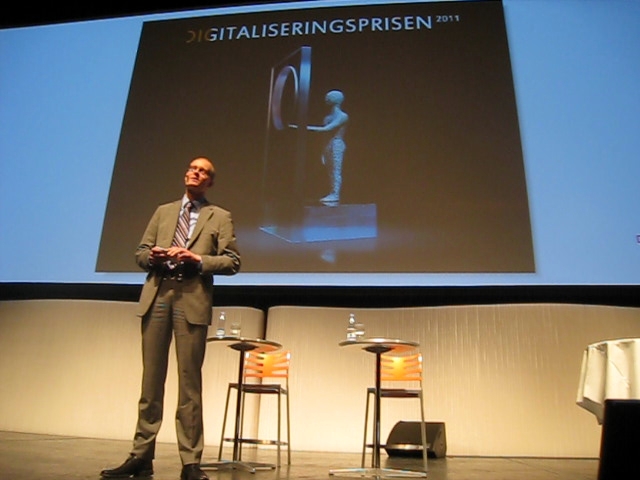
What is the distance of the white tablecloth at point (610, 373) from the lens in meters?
2.70

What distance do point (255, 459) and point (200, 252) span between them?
176cm

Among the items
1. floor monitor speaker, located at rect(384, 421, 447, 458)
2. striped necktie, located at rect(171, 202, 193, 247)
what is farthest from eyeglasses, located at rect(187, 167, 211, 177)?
floor monitor speaker, located at rect(384, 421, 447, 458)

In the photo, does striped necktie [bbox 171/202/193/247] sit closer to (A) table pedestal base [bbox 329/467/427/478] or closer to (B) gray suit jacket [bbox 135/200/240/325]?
(B) gray suit jacket [bbox 135/200/240/325]

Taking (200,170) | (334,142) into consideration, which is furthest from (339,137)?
(200,170)

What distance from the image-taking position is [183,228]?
2.42m

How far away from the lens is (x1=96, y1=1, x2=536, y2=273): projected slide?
429 centimetres

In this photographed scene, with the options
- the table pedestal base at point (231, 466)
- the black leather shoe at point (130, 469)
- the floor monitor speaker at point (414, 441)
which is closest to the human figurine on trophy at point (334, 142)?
the floor monitor speaker at point (414, 441)

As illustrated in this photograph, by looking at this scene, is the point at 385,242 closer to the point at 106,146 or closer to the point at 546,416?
the point at 546,416

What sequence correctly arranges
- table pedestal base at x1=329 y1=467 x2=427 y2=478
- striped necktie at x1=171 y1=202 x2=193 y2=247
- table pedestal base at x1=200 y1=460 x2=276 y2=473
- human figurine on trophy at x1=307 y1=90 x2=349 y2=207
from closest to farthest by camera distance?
striped necktie at x1=171 y1=202 x2=193 y2=247
table pedestal base at x1=329 y1=467 x2=427 y2=478
table pedestal base at x1=200 y1=460 x2=276 y2=473
human figurine on trophy at x1=307 y1=90 x2=349 y2=207

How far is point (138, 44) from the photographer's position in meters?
5.10

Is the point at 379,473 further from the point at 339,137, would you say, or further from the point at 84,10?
the point at 84,10

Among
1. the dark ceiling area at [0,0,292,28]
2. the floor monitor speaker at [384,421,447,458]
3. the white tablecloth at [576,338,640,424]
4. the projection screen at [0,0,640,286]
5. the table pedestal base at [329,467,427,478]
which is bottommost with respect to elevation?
the table pedestal base at [329,467,427,478]

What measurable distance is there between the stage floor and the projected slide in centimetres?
133

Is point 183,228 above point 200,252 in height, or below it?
above
